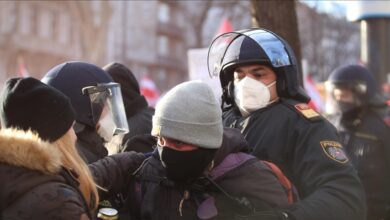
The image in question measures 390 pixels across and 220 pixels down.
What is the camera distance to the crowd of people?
217 cm

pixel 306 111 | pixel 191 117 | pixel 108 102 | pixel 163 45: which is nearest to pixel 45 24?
pixel 163 45

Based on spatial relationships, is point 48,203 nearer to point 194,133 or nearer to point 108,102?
point 194,133

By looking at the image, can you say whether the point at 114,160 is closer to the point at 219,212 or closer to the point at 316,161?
the point at 219,212

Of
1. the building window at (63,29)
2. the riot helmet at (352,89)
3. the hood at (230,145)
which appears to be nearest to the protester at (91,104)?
the hood at (230,145)

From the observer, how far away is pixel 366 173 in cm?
492

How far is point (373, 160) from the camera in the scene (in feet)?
16.2

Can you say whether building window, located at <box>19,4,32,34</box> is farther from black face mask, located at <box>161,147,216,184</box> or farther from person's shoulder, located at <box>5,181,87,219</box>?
person's shoulder, located at <box>5,181,87,219</box>

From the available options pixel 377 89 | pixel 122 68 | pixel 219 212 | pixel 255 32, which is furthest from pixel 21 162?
pixel 377 89

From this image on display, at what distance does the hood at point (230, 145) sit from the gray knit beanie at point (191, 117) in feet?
0.20

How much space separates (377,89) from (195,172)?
3875 mm

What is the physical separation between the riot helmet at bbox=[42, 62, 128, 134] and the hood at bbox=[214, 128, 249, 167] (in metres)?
0.90

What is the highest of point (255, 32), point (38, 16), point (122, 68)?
point (255, 32)

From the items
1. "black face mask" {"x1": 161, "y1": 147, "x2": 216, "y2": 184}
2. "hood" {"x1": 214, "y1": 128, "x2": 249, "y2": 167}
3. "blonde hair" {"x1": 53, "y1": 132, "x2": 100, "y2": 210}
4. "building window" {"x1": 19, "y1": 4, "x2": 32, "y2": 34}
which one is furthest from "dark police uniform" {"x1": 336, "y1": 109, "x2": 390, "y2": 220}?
"building window" {"x1": 19, "y1": 4, "x2": 32, "y2": 34}

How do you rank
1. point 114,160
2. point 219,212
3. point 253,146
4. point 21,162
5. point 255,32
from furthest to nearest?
point 255,32, point 253,146, point 114,160, point 219,212, point 21,162
